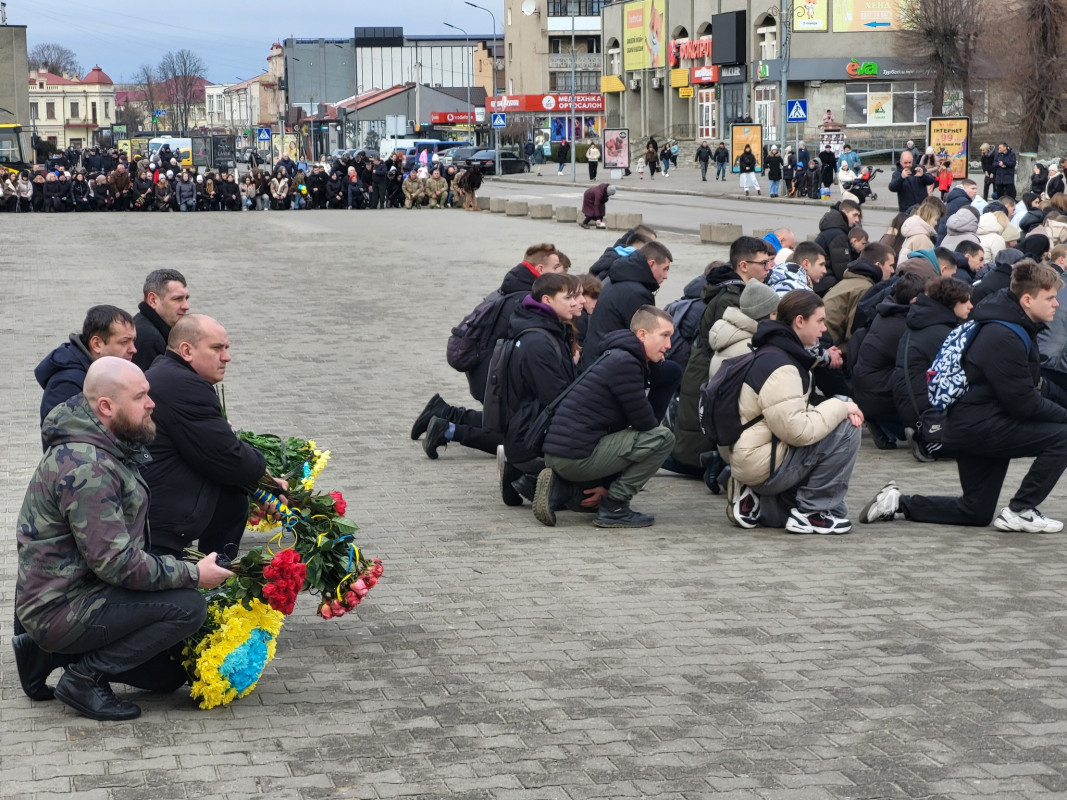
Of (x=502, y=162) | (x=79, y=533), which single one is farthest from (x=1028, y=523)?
(x=502, y=162)

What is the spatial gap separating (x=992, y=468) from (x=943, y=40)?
5782cm

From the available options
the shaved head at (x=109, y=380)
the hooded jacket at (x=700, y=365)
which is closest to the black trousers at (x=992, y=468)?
the hooded jacket at (x=700, y=365)

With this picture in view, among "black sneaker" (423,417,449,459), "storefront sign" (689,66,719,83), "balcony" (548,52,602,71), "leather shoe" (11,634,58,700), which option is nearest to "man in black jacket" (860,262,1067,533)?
"black sneaker" (423,417,449,459)

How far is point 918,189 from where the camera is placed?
2714 centimetres

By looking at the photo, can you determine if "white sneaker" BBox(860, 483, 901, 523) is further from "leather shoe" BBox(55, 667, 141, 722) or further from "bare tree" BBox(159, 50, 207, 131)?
"bare tree" BBox(159, 50, 207, 131)

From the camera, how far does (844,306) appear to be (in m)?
11.7

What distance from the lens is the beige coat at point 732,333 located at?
9062mm

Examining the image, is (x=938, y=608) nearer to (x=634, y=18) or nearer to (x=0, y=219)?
(x=0, y=219)

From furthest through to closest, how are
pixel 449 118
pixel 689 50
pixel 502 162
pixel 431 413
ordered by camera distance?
pixel 449 118, pixel 689 50, pixel 502 162, pixel 431 413

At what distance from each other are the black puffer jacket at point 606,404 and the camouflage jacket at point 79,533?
3.46 metres

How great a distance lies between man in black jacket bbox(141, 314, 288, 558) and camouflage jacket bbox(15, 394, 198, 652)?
78 cm

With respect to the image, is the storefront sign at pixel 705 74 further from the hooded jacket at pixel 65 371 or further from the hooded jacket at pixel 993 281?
the hooded jacket at pixel 65 371

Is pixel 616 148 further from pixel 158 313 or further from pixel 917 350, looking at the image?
pixel 158 313

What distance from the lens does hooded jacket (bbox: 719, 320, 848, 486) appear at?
8.15 m
